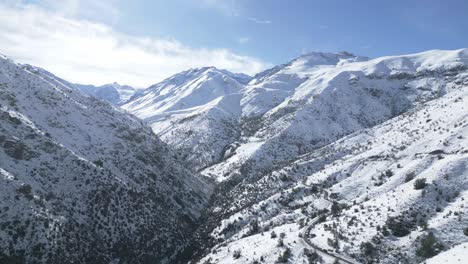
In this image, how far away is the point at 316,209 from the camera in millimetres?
91000

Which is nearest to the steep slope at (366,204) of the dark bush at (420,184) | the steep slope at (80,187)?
the dark bush at (420,184)

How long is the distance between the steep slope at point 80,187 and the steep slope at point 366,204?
43.2 feet

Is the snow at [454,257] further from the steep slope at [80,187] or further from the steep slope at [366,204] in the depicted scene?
the steep slope at [80,187]

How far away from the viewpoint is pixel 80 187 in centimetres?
8588

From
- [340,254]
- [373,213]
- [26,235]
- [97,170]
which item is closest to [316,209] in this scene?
[373,213]

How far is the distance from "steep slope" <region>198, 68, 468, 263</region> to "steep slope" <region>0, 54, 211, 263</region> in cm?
1318

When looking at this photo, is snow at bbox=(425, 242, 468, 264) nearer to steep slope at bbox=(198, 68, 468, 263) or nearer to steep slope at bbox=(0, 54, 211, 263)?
steep slope at bbox=(198, 68, 468, 263)

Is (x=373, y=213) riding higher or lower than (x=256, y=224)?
higher

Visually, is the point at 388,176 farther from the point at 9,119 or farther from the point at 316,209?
the point at 9,119

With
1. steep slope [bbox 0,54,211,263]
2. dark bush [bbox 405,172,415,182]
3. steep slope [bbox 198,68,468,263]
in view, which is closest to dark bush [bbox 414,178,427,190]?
steep slope [bbox 198,68,468,263]

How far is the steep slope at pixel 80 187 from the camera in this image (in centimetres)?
7019

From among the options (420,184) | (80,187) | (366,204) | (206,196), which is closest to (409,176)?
(420,184)

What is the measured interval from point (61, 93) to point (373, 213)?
106 m

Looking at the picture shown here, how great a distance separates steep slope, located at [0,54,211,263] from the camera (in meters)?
70.2
